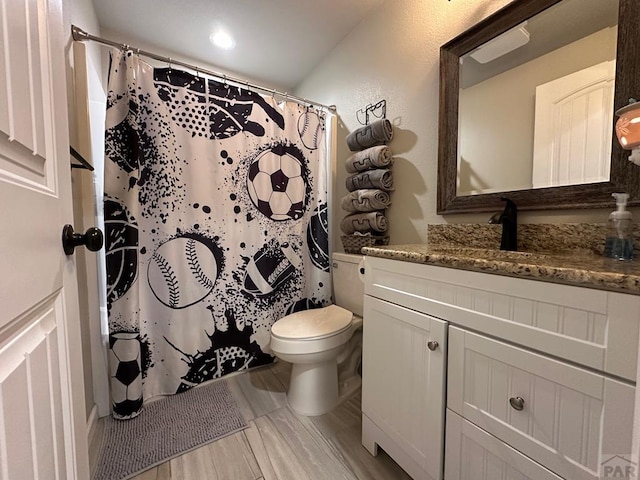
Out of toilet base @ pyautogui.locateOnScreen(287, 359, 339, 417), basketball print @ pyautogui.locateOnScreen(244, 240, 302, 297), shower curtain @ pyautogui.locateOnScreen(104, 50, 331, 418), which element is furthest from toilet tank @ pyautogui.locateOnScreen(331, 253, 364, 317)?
toilet base @ pyautogui.locateOnScreen(287, 359, 339, 417)

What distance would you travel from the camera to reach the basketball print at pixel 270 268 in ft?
5.85

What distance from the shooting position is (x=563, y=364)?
604 mm

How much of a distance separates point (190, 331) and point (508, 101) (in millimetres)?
2023

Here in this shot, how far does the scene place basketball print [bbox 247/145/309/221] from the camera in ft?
5.80

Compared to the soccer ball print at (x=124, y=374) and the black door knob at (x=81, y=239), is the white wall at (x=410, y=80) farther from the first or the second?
the soccer ball print at (x=124, y=374)

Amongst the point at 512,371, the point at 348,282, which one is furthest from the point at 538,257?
the point at 348,282

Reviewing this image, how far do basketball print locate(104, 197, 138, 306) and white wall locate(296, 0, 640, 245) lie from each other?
1460 mm

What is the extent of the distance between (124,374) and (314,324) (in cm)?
101

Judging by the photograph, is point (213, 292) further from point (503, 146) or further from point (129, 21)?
point (129, 21)

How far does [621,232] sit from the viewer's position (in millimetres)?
791

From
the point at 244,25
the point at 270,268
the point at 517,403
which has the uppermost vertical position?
the point at 244,25

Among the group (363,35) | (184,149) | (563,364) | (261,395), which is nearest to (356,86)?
(363,35)

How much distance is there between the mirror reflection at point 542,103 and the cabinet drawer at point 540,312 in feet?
1.90

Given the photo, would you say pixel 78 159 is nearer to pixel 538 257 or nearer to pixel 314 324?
pixel 314 324
